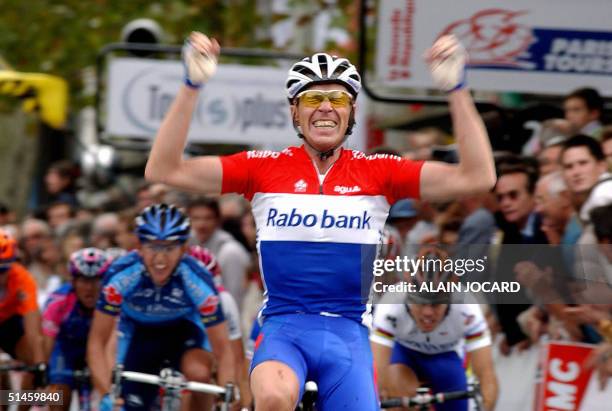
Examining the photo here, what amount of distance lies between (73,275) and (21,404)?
3.44 ft

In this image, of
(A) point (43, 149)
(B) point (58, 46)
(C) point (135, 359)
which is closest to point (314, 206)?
(C) point (135, 359)

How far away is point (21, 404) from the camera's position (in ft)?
38.8

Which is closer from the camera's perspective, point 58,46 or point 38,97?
point 38,97

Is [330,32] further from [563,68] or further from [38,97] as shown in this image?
[563,68]

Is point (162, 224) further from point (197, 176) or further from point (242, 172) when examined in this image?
point (197, 176)

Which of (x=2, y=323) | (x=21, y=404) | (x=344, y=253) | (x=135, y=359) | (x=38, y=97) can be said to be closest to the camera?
(x=344, y=253)

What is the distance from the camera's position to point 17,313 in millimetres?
12773

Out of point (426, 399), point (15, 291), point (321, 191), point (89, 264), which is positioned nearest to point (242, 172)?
point (321, 191)

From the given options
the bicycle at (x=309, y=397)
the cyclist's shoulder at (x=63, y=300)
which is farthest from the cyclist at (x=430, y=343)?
the cyclist's shoulder at (x=63, y=300)

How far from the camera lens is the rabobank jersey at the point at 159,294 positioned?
1062 centimetres

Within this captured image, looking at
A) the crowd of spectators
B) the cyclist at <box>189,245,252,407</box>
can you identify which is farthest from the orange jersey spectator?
the cyclist at <box>189,245,252,407</box>

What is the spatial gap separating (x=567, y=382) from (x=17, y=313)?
4.76 metres

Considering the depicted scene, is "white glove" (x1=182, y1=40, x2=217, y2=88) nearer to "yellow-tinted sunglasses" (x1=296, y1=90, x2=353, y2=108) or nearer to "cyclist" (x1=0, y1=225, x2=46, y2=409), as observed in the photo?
"yellow-tinted sunglasses" (x1=296, y1=90, x2=353, y2=108)

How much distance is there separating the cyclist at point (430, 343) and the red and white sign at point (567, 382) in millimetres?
444
